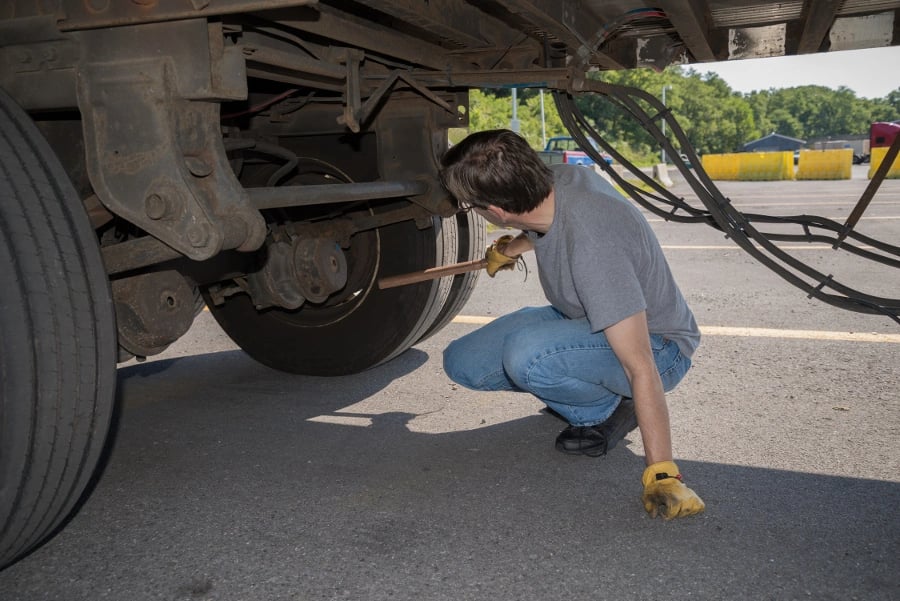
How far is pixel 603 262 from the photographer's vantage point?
2.32m

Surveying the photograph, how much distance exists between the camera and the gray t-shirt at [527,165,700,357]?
90.4 inches

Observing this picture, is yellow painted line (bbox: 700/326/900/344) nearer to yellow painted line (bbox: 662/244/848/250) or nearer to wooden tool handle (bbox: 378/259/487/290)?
wooden tool handle (bbox: 378/259/487/290)

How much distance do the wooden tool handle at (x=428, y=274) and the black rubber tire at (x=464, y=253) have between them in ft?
1.22

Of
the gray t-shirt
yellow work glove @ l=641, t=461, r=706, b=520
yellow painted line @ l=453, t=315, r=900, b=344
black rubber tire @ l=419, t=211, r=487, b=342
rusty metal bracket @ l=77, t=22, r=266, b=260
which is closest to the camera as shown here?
rusty metal bracket @ l=77, t=22, r=266, b=260

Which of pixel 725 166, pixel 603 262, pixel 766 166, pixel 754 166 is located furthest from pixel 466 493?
pixel 725 166

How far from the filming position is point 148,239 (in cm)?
204

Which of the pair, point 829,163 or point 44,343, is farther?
point 829,163

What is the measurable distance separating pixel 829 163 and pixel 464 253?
20.8m

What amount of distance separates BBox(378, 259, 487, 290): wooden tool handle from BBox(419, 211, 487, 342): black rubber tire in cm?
37

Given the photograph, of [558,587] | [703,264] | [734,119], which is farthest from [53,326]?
[734,119]

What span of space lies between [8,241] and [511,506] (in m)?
1.41

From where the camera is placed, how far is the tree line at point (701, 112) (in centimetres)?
3191

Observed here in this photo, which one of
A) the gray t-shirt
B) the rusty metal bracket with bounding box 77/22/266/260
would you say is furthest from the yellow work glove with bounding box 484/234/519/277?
the rusty metal bracket with bounding box 77/22/266/260

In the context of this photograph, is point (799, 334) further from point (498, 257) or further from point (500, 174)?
point (500, 174)
